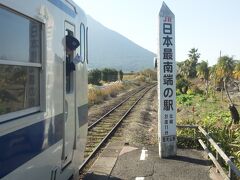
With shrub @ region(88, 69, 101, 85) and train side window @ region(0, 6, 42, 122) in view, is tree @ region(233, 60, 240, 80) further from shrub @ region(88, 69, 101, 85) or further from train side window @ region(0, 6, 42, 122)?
train side window @ region(0, 6, 42, 122)

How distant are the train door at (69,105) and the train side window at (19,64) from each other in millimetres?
1374

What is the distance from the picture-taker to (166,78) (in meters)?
11.8

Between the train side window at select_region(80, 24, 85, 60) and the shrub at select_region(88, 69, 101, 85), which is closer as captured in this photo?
the train side window at select_region(80, 24, 85, 60)

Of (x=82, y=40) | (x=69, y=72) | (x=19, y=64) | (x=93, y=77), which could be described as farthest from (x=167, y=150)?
(x=93, y=77)

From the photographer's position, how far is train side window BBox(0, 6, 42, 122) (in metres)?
4.36

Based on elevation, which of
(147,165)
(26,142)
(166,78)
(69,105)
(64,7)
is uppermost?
(64,7)

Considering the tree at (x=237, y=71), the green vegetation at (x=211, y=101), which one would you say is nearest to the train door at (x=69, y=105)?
the green vegetation at (x=211, y=101)

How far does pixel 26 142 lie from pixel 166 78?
7.37 metres

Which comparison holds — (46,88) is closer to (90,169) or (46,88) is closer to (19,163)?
(19,163)

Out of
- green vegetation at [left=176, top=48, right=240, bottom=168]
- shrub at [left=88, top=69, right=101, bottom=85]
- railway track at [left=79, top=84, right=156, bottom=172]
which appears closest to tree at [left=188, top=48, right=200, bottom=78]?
green vegetation at [left=176, top=48, right=240, bottom=168]

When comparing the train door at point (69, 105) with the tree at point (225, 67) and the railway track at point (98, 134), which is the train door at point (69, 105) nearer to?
the railway track at point (98, 134)

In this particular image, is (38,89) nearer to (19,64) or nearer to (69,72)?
(19,64)

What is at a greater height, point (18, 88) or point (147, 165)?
point (18, 88)

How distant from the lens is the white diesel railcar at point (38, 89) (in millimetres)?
4387
